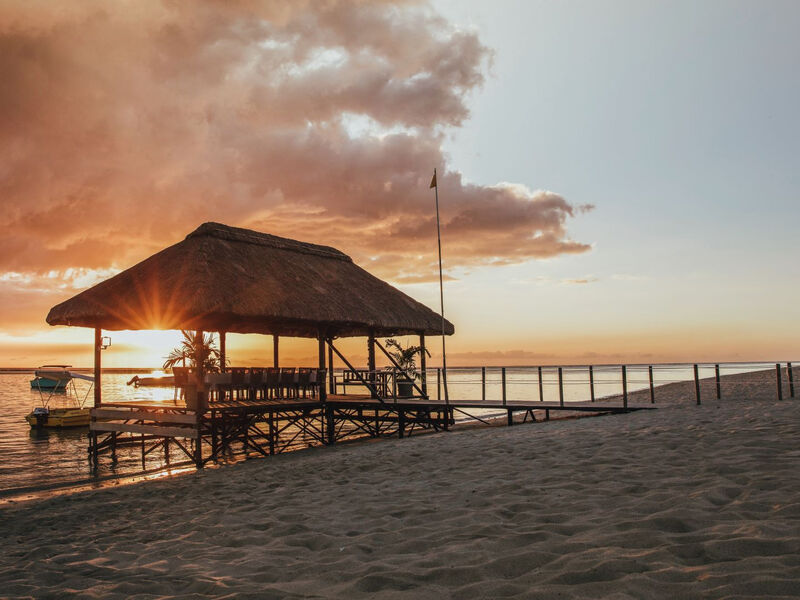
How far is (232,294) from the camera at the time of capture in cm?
1359

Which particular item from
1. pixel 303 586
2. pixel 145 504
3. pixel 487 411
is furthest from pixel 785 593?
pixel 487 411

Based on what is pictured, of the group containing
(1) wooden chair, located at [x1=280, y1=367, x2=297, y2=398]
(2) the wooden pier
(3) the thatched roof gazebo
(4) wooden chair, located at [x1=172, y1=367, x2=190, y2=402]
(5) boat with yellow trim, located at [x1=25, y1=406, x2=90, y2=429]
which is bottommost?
(5) boat with yellow trim, located at [x1=25, y1=406, x2=90, y2=429]

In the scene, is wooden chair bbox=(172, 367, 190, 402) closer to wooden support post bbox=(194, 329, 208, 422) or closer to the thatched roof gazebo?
wooden support post bbox=(194, 329, 208, 422)

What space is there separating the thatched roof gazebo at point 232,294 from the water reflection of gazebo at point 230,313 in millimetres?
34

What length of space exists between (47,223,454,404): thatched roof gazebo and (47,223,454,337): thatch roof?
3cm

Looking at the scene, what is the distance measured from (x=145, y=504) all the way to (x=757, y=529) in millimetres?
6803

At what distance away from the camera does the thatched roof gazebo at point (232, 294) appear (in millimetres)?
13521

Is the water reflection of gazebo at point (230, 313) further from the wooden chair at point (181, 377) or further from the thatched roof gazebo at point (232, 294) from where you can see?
the wooden chair at point (181, 377)

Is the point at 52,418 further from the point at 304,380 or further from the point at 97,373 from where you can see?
the point at 304,380

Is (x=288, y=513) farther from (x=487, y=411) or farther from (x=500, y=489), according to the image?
(x=487, y=411)

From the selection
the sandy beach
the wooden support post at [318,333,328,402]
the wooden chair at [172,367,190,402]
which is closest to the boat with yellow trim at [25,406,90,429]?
the wooden chair at [172,367,190,402]

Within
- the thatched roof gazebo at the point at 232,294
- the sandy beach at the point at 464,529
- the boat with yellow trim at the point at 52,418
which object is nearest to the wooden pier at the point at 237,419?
the thatched roof gazebo at the point at 232,294

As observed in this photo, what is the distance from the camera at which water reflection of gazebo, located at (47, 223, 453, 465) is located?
1333 centimetres

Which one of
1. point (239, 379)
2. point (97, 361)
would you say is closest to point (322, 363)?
point (239, 379)
